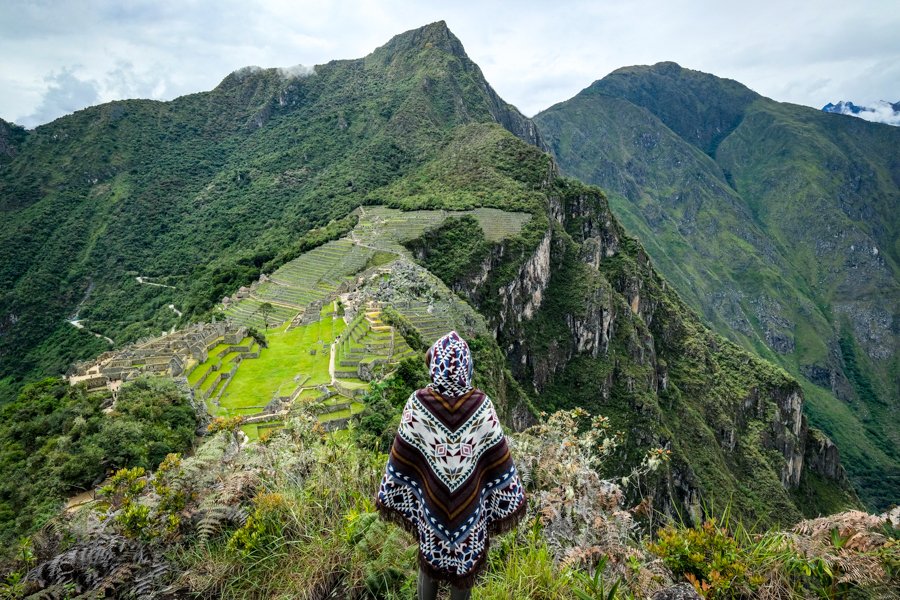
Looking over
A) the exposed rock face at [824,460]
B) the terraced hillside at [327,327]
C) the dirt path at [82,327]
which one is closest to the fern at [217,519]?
the terraced hillside at [327,327]

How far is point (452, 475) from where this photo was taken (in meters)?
2.82

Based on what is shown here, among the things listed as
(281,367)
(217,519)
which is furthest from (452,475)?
(281,367)

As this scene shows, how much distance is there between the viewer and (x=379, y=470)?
14.6 feet

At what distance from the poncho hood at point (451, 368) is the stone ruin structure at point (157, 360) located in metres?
17.0

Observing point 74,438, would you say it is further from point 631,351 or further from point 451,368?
point 631,351

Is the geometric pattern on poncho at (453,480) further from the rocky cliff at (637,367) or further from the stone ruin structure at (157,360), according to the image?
the rocky cliff at (637,367)

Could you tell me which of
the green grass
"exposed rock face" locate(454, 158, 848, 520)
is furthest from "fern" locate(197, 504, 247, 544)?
"exposed rock face" locate(454, 158, 848, 520)

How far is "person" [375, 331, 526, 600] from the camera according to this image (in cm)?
278

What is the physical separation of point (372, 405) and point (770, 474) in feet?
214

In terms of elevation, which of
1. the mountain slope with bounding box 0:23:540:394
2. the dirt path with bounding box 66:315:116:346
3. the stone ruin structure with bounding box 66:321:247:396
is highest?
the mountain slope with bounding box 0:23:540:394

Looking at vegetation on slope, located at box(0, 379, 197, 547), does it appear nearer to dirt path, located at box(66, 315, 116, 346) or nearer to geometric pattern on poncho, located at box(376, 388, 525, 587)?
geometric pattern on poncho, located at box(376, 388, 525, 587)

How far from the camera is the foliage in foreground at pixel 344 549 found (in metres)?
3.08

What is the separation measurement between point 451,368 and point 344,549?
1919 millimetres

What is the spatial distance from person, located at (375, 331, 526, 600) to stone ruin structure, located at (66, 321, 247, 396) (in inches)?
656
